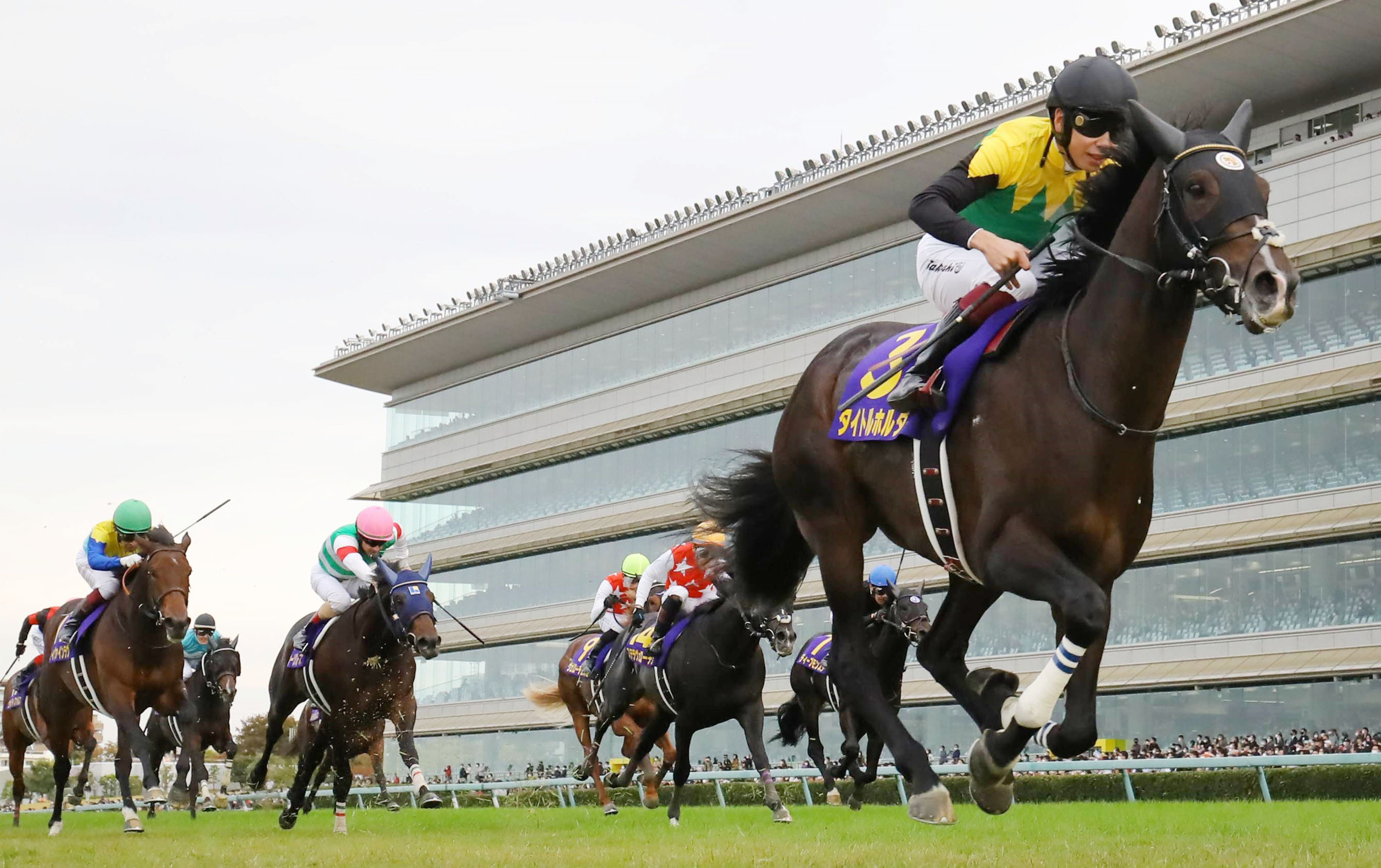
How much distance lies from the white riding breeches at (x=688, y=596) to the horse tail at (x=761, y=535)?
6232mm

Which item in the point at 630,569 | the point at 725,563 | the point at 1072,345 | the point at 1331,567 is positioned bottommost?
the point at 1331,567

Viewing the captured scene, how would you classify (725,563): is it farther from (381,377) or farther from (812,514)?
(381,377)

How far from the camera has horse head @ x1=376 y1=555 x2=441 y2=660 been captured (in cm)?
1134

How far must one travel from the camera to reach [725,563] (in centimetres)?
801

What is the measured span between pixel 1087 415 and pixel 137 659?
903 cm

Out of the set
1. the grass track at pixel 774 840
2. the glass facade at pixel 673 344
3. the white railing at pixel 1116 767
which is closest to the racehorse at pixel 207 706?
the white railing at pixel 1116 767

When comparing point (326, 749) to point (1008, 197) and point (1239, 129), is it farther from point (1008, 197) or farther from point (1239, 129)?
point (1239, 129)

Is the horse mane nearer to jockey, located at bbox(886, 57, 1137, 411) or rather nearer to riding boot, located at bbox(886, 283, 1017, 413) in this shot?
jockey, located at bbox(886, 57, 1137, 411)

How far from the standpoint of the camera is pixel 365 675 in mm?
12062

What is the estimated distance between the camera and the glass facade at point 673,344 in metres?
38.1

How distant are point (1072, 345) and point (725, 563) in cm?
279

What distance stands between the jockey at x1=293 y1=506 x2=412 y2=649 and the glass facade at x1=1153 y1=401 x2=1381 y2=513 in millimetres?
20391

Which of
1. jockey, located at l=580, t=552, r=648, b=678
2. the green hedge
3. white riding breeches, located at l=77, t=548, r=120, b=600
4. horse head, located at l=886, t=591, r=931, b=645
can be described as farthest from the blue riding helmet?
white riding breeches, located at l=77, t=548, r=120, b=600

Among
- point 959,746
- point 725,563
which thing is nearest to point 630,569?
point 725,563
